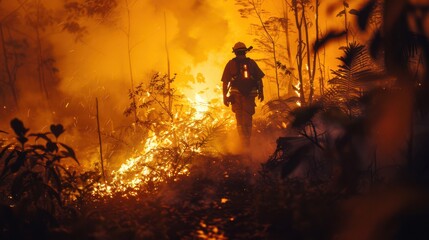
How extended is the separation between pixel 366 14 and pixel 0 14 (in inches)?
486

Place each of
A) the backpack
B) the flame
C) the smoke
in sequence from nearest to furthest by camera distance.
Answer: the flame → the backpack → the smoke

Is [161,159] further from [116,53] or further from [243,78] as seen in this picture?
[116,53]

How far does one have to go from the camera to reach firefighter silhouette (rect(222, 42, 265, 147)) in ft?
26.2

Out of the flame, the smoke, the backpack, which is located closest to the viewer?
the flame

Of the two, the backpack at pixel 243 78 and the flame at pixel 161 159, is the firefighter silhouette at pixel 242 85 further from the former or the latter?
the flame at pixel 161 159

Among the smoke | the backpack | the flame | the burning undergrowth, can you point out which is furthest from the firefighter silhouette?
the smoke

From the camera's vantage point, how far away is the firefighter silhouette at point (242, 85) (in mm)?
7973

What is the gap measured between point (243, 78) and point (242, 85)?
5.3 inches

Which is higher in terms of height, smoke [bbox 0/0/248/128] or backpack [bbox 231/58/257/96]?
smoke [bbox 0/0/248/128]

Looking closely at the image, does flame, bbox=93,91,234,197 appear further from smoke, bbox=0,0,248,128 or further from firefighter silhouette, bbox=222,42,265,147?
smoke, bbox=0,0,248,128

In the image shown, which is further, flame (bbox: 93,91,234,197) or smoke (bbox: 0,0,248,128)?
smoke (bbox: 0,0,248,128)

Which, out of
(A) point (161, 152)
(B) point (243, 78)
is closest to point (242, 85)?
(B) point (243, 78)

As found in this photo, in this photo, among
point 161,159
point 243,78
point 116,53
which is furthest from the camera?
point 116,53

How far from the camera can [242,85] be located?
316 inches
